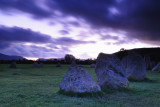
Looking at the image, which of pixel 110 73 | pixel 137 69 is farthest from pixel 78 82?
pixel 137 69

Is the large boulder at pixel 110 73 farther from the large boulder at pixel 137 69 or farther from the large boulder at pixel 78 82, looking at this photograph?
the large boulder at pixel 137 69

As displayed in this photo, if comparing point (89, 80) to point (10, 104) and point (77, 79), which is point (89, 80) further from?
point (10, 104)

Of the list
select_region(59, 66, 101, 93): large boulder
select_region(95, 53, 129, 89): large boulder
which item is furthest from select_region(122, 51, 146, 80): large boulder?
select_region(59, 66, 101, 93): large boulder

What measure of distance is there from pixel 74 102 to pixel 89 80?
163 cm

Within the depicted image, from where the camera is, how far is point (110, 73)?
9.69 m

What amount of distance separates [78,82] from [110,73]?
2828 millimetres

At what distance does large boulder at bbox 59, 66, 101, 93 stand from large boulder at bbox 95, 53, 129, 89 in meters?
1.98

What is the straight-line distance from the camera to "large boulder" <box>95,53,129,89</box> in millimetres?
9586

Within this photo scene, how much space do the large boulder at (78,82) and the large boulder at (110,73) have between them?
1.98 m

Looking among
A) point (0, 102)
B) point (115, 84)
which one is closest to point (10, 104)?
point (0, 102)

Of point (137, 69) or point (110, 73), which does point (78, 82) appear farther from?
point (137, 69)

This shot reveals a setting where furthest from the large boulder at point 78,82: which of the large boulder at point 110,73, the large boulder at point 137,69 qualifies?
the large boulder at point 137,69

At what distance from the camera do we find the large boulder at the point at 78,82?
7.54 meters

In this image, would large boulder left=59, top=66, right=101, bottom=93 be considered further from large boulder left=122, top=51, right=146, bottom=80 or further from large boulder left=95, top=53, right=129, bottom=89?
large boulder left=122, top=51, right=146, bottom=80
